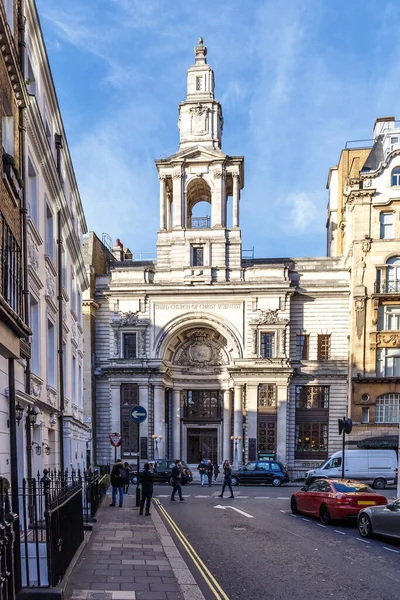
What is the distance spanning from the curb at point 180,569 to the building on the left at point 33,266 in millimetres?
2911

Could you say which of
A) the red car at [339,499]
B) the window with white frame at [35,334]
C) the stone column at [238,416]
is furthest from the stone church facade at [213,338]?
the window with white frame at [35,334]

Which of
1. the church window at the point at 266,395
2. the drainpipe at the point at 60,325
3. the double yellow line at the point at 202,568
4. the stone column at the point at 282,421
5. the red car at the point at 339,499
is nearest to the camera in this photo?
the double yellow line at the point at 202,568

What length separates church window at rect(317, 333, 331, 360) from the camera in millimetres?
41688

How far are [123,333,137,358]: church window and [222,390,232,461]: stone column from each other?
327 inches

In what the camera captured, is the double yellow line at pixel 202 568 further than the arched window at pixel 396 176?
No

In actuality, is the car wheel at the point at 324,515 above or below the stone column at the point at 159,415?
→ below

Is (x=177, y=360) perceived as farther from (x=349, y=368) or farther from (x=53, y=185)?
(x=53, y=185)

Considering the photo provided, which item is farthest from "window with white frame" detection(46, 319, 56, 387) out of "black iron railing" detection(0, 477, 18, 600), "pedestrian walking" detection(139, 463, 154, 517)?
"black iron railing" detection(0, 477, 18, 600)

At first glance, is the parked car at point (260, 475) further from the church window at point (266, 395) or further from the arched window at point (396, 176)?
the arched window at point (396, 176)

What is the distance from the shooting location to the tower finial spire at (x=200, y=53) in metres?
45.0

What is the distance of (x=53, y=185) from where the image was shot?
16922 millimetres

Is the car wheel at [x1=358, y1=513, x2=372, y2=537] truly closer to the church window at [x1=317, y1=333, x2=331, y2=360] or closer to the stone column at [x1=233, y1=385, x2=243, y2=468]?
the stone column at [x1=233, y1=385, x2=243, y2=468]

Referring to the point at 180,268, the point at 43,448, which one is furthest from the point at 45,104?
the point at 180,268

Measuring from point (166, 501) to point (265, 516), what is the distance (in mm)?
6023
